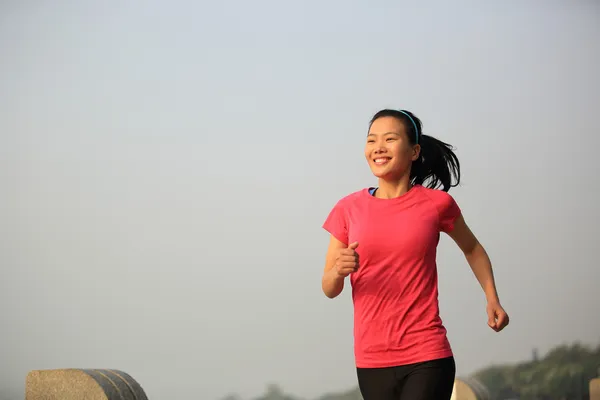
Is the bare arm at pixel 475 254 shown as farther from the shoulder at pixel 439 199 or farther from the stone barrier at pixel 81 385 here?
the stone barrier at pixel 81 385

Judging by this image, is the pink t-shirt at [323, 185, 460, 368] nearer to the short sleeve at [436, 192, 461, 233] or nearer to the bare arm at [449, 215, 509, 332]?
the short sleeve at [436, 192, 461, 233]

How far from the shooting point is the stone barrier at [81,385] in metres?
2.93

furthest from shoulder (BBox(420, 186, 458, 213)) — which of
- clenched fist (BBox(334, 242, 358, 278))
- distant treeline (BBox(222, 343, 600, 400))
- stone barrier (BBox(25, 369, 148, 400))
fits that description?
distant treeline (BBox(222, 343, 600, 400))

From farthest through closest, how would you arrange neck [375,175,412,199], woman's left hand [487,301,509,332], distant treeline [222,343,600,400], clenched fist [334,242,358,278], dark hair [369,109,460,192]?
distant treeline [222,343,600,400] < dark hair [369,109,460,192] < neck [375,175,412,199] < woman's left hand [487,301,509,332] < clenched fist [334,242,358,278]

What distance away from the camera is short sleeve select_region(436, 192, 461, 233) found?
109 inches

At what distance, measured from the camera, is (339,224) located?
285cm

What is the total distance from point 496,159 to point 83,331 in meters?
3.58

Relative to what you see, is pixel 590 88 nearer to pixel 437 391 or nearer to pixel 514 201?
pixel 514 201

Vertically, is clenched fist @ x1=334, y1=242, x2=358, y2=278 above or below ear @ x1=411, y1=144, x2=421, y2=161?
below

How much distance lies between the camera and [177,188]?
253 inches

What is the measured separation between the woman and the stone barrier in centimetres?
79

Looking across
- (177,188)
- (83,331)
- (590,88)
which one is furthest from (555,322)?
(83,331)

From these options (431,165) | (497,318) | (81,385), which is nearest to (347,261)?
(497,318)

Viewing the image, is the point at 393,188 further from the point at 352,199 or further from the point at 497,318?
the point at 497,318
